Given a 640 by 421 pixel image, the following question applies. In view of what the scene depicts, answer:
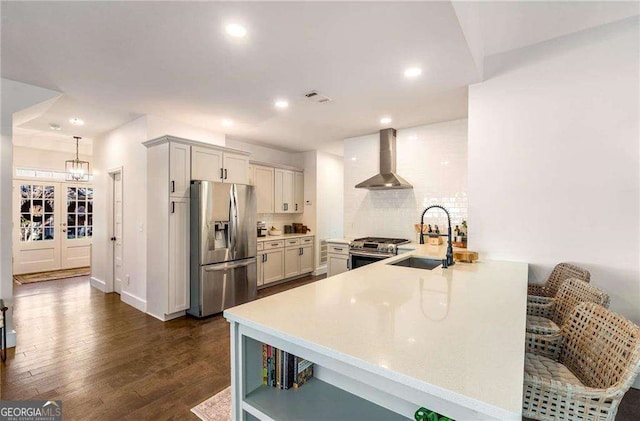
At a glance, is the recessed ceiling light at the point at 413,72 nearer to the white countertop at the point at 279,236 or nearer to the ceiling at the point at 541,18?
the ceiling at the point at 541,18

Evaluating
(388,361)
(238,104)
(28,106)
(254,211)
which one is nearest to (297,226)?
(254,211)

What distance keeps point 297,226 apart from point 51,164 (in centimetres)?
547

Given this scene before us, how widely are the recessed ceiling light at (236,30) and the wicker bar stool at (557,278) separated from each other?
2.84 meters

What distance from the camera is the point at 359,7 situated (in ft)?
5.81

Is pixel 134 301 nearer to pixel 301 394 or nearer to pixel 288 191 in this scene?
pixel 288 191

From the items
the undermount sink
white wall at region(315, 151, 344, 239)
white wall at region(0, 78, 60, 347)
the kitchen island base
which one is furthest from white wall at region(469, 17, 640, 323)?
white wall at region(0, 78, 60, 347)

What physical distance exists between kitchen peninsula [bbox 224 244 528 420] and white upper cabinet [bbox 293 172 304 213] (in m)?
4.42

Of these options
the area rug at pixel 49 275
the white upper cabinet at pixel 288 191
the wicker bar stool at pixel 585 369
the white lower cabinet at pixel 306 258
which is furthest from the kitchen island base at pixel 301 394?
the area rug at pixel 49 275

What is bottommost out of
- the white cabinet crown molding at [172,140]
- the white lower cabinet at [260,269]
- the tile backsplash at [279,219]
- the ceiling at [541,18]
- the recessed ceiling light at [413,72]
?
the white lower cabinet at [260,269]

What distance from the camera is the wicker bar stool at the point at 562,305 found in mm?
1552

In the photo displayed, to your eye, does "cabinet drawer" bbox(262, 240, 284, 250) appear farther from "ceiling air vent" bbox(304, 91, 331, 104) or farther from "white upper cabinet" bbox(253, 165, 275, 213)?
"ceiling air vent" bbox(304, 91, 331, 104)

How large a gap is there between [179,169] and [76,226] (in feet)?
A: 16.2

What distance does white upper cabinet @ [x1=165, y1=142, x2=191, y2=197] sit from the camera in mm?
3582

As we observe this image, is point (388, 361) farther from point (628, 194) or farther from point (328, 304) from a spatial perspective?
point (628, 194)
